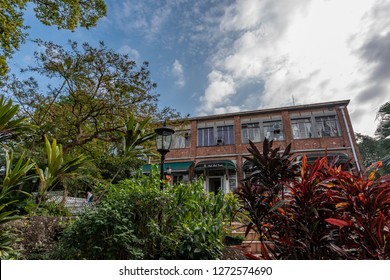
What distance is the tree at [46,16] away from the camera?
5370mm

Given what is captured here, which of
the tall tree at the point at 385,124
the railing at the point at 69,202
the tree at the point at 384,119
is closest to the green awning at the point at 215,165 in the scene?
the railing at the point at 69,202

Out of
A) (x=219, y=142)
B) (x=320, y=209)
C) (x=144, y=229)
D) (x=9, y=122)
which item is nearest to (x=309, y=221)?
(x=320, y=209)

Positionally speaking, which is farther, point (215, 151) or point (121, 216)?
point (215, 151)

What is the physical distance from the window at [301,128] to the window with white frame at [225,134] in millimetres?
4525

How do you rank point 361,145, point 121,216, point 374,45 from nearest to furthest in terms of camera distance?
point 121,216 < point 374,45 < point 361,145

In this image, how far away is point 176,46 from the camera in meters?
5.97

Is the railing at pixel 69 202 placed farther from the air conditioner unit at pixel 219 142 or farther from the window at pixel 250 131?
the window at pixel 250 131

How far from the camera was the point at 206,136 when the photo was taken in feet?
56.1

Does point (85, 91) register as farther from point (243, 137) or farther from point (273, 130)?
point (273, 130)

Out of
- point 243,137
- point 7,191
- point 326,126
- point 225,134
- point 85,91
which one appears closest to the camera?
point 7,191

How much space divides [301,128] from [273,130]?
6.47ft
